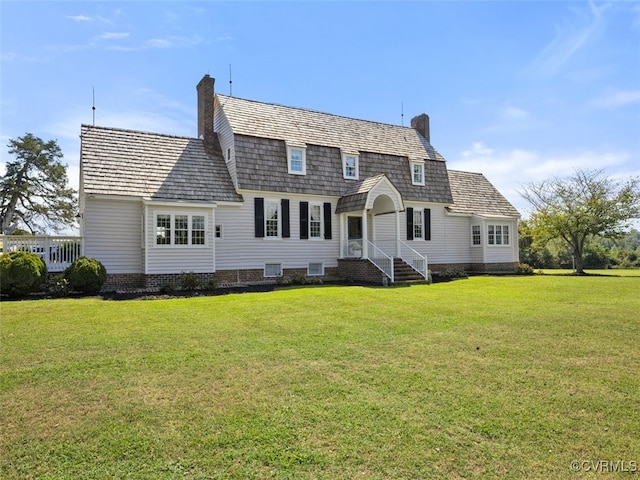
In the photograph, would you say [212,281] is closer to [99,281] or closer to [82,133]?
[99,281]

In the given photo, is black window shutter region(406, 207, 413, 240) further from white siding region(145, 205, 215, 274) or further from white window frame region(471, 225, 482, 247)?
white siding region(145, 205, 215, 274)

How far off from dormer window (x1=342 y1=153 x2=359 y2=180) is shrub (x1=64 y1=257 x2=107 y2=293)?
1218cm

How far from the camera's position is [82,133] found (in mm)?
17578

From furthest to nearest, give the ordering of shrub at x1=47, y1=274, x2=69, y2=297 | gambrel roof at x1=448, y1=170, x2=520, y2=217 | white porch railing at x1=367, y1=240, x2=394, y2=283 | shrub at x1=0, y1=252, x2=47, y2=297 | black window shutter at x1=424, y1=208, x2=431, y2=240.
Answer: gambrel roof at x1=448, y1=170, x2=520, y2=217 < black window shutter at x1=424, y1=208, x2=431, y2=240 < white porch railing at x1=367, y1=240, x2=394, y2=283 < shrub at x1=47, y1=274, x2=69, y2=297 < shrub at x1=0, y1=252, x2=47, y2=297

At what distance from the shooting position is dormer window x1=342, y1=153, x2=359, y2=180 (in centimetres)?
2159

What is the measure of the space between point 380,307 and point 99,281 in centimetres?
962

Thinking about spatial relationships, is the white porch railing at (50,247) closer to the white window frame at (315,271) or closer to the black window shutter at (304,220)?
the black window shutter at (304,220)

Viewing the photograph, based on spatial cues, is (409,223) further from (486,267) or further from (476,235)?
(486,267)

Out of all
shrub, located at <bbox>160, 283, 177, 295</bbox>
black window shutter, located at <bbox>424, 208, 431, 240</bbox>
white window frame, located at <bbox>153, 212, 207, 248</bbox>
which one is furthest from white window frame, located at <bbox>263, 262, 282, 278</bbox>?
black window shutter, located at <bbox>424, 208, 431, 240</bbox>

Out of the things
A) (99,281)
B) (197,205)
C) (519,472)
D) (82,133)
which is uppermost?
(82,133)

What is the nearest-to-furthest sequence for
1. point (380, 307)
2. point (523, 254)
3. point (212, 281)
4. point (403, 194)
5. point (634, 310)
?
point (634, 310) → point (380, 307) → point (212, 281) → point (403, 194) → point (523, 254)

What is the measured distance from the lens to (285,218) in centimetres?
1955

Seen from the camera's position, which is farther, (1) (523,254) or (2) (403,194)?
(1) (523,254)

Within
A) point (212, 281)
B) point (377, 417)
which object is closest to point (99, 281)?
point (212, 281)
